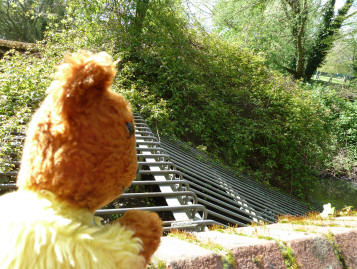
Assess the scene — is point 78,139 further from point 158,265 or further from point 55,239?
point 158,265

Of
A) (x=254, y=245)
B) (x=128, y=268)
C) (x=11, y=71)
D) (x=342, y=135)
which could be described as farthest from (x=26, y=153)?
(x=342, y=135)

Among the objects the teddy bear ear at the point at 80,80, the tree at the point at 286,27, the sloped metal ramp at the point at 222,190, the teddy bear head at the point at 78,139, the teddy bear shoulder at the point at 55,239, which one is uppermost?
the tree at the point at 286,27

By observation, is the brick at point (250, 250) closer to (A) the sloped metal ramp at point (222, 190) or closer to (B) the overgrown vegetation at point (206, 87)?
(A) the sloped metal ramp at point (222, 190)

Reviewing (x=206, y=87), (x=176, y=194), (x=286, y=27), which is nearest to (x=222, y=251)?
(x=176, y=194)

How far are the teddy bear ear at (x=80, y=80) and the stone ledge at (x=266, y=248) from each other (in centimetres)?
68

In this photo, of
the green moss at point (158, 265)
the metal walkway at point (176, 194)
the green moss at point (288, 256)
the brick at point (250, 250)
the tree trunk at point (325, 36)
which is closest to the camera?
the green moss at point (158, 265)

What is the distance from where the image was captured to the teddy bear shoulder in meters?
0.69

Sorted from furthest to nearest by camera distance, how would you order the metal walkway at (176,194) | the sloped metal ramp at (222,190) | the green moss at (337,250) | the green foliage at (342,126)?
the green foliage at (342,126), the sloped metal ramp at (222,190), the metal walkway at (176,194), the green moss at (337,250)

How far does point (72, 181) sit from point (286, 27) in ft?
47.7

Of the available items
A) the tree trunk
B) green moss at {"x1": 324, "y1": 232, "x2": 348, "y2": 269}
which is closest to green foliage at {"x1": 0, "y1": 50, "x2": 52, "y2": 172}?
green moss at {"x1": 324, "y1": 232, "x2": 348, "y2": 269}

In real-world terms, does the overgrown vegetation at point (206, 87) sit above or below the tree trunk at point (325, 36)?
below

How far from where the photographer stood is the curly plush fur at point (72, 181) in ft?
2.31

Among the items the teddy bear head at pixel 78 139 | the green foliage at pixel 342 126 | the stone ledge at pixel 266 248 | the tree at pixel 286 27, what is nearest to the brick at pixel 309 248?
the stone ledge at pixel 266 248

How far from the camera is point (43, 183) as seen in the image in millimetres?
788
